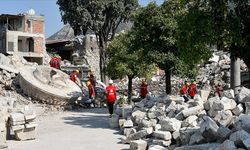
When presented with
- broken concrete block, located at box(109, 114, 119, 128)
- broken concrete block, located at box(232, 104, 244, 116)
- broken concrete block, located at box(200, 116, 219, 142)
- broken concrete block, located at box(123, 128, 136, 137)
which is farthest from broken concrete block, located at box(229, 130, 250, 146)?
broken concrete block, located at box(109, 114, 119, 128)

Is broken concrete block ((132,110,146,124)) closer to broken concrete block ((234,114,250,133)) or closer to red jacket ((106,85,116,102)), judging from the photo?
red jacket ((106,85,116,102))

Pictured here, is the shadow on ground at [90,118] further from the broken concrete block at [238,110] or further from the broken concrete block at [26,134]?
the broken concrete block at [238,110]

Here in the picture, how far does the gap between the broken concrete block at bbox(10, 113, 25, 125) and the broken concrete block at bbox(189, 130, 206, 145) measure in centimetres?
448

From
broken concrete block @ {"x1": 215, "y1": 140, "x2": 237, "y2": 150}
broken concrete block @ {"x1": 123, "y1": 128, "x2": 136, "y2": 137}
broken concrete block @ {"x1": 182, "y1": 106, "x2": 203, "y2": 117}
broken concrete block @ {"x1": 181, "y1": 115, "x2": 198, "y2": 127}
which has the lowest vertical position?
broken concrete block @ {"x1": 123, "y1": 128, "x2": 136, "y2": 137}

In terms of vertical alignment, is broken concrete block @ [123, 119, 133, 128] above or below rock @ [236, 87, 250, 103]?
below

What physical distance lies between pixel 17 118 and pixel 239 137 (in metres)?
5.93

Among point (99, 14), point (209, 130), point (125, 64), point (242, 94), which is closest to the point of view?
point (209, 130)

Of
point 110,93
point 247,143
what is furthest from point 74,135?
point 247,143

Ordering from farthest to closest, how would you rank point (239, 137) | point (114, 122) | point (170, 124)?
point (114, 122) → point (170, 124) → point (239, 137)

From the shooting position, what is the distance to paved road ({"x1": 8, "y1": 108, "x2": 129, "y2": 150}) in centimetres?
1098

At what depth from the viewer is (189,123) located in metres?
11.1

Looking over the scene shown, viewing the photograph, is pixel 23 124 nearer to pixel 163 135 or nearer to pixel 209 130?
pixel 163 135

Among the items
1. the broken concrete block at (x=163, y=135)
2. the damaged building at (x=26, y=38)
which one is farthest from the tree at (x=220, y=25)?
the damaged building at (x=26, y=38)

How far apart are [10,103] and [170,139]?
8.16 meters
